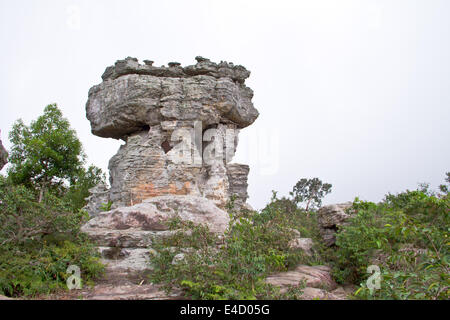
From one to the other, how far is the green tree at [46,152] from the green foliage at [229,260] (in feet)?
55.8

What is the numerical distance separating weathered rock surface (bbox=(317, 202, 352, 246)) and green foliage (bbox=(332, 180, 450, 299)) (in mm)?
490

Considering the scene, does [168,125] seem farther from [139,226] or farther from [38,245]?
[38,245]

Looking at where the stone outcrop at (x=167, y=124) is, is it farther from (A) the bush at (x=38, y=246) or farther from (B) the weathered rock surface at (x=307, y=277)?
(A) the bush at (x=38, y=246)

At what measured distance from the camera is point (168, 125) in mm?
14039

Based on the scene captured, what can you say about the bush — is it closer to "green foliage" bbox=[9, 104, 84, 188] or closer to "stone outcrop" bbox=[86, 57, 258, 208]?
"stone outcrop" bbox=[86, 57, 258, 208]

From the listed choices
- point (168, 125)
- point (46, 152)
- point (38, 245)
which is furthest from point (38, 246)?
point (46, 152)

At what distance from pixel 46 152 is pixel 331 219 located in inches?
723

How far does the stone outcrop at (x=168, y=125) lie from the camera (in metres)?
13.7

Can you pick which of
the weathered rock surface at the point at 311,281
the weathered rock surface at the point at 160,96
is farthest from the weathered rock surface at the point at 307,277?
the weathered rock surface at the point at 160,96

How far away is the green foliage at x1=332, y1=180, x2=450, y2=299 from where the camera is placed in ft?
13.2

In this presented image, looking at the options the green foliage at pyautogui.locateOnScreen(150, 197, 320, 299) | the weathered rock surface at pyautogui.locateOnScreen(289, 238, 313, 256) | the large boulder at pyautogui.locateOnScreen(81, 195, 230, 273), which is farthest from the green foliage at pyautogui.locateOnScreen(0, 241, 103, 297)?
the weathered rock surface at pyautogui.locateOnScreen(289, 238, 313, 256)

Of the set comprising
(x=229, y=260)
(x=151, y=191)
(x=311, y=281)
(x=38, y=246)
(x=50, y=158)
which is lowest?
(x=311, y=281)
